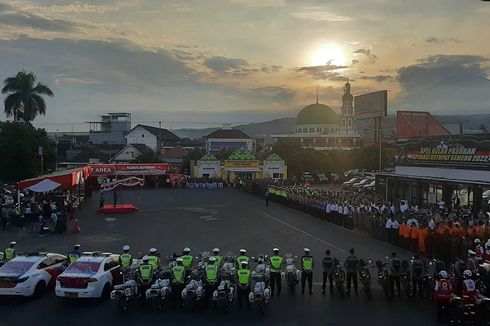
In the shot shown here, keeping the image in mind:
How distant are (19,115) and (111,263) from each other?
1867 inches

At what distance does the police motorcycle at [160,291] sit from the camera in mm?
12763

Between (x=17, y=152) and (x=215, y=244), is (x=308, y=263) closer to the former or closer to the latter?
(x=215, y=244)

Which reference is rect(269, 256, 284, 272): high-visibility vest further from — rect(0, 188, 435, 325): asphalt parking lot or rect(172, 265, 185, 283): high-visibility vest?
rect(172, 265, 185, 283): high-visibility vest

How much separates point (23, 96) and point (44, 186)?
31283 mm

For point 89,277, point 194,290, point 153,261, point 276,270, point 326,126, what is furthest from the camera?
point 326,126

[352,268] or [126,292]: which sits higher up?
[352,268]

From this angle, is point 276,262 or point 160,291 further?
point 276,262

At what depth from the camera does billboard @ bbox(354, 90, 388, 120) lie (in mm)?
63594

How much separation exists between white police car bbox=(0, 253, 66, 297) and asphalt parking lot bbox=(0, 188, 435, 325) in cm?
38

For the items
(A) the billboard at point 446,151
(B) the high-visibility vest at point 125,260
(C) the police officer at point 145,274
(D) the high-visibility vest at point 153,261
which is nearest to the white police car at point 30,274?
(B) the high-visibility vest at point 125,260

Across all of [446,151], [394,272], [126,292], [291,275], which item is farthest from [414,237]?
[446,151]

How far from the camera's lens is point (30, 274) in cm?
1405

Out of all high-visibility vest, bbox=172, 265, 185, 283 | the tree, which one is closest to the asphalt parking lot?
high-visibility vest, bbox=172, 265, 185, 283

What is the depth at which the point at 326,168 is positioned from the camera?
72.6 meters
